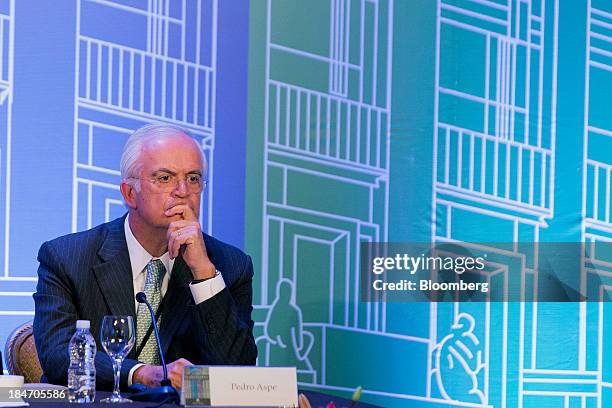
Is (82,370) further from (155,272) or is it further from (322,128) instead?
(322,128)

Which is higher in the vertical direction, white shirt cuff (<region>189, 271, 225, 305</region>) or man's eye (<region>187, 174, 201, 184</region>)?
man's eye (<region>187, 174, 201, 184</region>)

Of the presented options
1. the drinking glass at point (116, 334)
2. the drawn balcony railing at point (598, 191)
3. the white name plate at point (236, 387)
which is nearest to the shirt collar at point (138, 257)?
the drinking glass at point (116, 334)

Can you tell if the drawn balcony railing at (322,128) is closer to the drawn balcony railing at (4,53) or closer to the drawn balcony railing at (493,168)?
the drawn balcony railing at (493,168)

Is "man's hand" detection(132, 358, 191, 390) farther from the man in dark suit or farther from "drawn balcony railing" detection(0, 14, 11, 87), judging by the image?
"drawn balcony railing" detection(0, 14, 11, 87)

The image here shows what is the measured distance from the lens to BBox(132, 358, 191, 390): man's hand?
2451 mm

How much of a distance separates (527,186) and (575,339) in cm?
71

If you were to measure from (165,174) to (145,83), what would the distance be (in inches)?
58.0

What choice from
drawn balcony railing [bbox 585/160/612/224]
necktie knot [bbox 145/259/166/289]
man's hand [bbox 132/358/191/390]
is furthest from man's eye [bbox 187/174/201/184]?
drawn balcony railing [bbox 585/160/612/224]

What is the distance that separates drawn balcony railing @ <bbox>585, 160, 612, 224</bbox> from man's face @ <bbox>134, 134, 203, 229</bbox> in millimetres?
2055

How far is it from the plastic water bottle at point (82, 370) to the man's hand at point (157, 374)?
15 cm

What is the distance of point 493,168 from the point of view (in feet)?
14.2

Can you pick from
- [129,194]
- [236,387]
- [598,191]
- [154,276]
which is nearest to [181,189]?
[129,194]

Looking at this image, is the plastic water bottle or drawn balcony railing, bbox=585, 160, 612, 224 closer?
the plastic water bottle

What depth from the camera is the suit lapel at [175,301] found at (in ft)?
9.43
